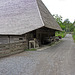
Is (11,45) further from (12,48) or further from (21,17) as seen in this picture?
(21,17)

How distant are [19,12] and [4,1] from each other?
Result: 5.86 metres

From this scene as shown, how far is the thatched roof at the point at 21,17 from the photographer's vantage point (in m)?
10.0

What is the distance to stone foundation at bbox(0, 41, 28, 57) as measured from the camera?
7.40m

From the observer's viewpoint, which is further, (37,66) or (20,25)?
(20,25)

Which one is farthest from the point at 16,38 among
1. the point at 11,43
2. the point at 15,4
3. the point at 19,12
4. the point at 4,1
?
the point at 4,1

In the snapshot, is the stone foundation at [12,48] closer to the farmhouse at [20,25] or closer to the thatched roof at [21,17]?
the farmhouse at [20,25]

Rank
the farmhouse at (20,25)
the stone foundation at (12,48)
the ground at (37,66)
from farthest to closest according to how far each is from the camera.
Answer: the farmhouse at (20,25) → the stone foundation at (12,48) → the ground at (37,66)

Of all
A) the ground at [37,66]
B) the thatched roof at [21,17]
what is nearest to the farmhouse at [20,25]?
the thatched roof at [21,17]

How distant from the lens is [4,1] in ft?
53.9

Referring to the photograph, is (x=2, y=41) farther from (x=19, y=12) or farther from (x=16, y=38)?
(x=19, y=12)

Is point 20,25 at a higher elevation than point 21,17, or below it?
below

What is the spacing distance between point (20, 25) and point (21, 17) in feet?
4.95

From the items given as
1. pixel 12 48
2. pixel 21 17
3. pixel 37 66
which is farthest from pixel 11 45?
pixel 21 17

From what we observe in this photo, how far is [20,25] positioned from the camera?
10758mm
